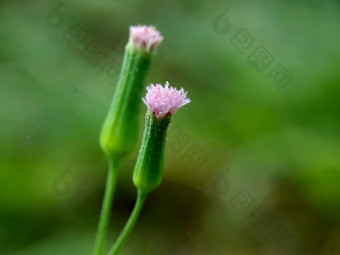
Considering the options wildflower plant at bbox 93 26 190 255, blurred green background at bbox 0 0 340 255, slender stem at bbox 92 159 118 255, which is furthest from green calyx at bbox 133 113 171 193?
blurred green background at bbox 0 0 340 255

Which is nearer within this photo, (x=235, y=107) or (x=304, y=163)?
(x=304, y=163)

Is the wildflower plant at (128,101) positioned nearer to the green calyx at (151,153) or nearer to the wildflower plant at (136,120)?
the wildflower plant at (136,120)

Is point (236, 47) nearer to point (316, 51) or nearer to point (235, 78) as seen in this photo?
point (235, 78)

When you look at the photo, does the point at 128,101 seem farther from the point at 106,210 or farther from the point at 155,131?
the point at 106,210

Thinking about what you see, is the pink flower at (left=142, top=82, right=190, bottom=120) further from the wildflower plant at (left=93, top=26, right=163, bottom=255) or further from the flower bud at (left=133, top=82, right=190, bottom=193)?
the wildflower plant at (left=93, top=26, right=163, bottom=255)

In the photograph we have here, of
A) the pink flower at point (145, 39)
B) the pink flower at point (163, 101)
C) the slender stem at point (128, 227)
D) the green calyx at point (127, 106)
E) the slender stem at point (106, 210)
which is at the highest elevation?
the pink flower at point (145, 39)

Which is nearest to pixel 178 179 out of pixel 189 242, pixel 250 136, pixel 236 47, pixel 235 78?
pixel 189 242

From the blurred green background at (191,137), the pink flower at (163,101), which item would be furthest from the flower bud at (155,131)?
the blurred green background at (191,137)
